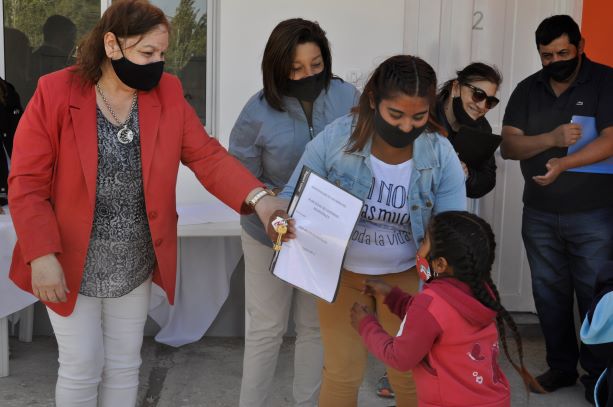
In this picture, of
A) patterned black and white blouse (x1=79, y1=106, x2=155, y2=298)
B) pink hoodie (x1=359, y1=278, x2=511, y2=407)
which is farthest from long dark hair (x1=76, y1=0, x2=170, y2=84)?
pink hoodie (x1=359, y1=278, x2=511, y2=407)

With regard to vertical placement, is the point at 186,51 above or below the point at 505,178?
above

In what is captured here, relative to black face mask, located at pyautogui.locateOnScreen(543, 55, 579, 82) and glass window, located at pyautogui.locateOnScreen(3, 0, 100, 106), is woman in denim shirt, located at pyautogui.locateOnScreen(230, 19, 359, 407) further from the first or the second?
glass window, located at pyautogui.locateOnScreen(3, 0, 100, 106)

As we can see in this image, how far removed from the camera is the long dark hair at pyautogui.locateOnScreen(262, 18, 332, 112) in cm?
348

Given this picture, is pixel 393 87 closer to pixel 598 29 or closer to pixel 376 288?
pixel 376 288

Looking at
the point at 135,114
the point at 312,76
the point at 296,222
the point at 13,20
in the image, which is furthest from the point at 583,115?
the point at 13,20

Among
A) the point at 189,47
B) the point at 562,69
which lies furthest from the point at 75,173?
the point at 189,47

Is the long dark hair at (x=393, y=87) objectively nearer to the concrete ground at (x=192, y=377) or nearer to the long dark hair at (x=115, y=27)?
the long dark hair at (x=115, y=27)

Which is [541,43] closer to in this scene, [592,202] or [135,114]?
[592,202]

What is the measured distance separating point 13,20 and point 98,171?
2981mm

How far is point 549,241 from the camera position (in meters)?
4.59

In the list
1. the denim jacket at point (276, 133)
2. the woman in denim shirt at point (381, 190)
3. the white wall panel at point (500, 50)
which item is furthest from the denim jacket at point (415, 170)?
the white wall panel at point (500, 50)

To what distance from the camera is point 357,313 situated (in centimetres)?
295

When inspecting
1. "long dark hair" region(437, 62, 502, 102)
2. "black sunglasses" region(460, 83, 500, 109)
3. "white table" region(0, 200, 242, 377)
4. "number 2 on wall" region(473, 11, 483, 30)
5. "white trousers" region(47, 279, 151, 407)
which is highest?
"number 2 on wall" region(473, 11, 483, 30)

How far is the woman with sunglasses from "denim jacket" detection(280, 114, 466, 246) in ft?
3.61
